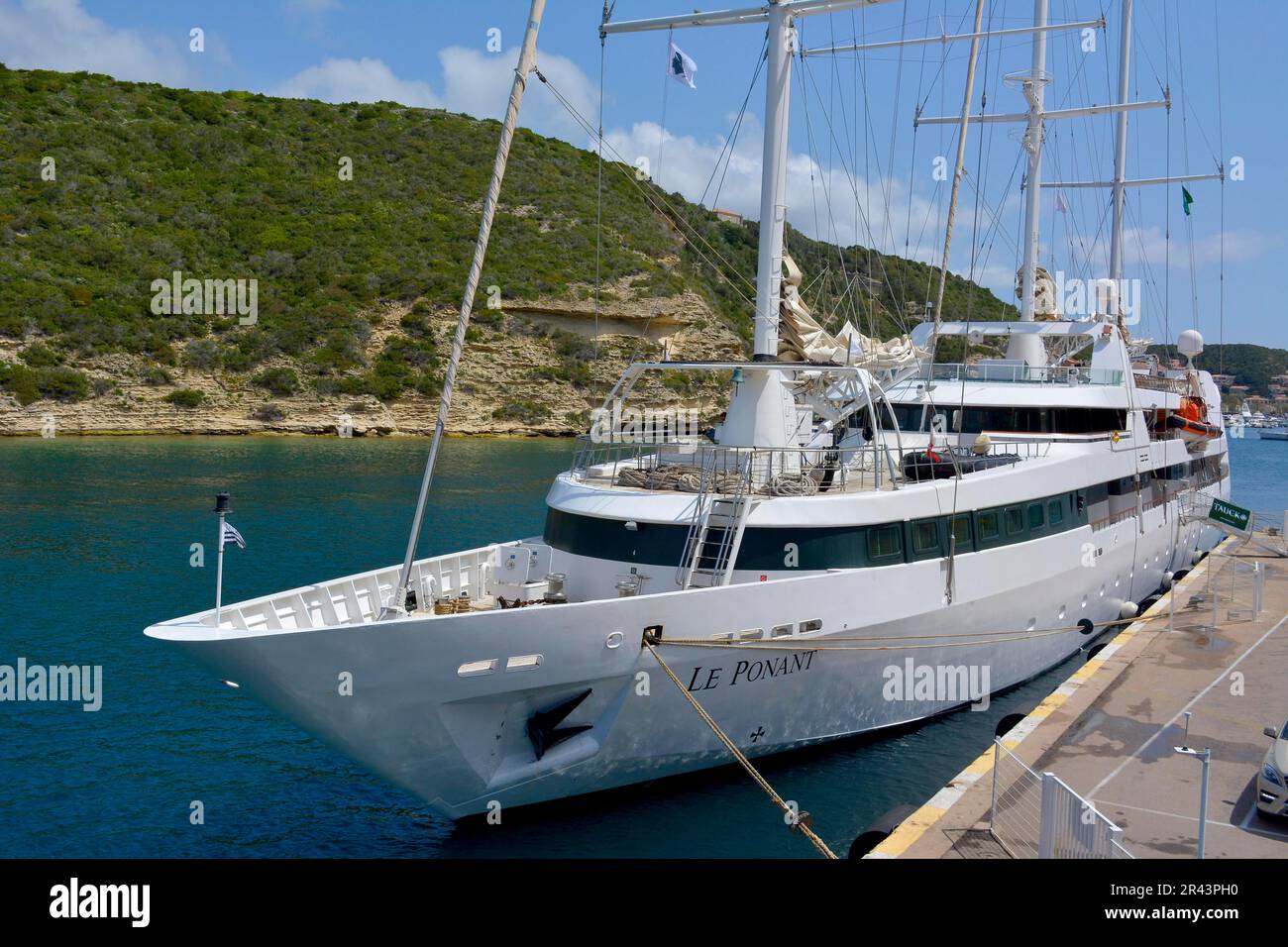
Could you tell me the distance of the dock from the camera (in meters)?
8.80

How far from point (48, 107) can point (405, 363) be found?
111 ft

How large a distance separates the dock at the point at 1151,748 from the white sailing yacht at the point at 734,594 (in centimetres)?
188

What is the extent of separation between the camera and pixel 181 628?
10359 millimetres

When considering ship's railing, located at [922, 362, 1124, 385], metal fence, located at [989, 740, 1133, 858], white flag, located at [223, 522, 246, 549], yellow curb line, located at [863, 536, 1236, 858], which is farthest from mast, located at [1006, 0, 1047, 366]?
white flag, located at [223, 522, 246, 549]

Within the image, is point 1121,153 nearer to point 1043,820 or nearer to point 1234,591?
point 1234,591

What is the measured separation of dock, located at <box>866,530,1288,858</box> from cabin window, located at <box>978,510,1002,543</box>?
7.26ft

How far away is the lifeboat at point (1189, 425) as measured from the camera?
960 inches

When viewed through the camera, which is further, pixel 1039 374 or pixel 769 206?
pixel 1039 374

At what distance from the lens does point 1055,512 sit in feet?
54.2

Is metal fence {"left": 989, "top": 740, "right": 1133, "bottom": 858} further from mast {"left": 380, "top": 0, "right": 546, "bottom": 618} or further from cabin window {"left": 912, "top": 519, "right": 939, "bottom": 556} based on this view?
mast {"left": 380, "top": 0, "right": 546, "bottom": 618}

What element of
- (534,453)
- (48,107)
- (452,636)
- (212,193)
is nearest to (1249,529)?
(452,636)

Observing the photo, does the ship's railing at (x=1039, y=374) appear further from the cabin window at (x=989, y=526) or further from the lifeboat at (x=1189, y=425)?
the cabin window at (x=989, y=526)

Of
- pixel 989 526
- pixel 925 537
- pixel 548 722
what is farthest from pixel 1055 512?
pixel 548 722

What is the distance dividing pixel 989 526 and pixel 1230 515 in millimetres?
9553
